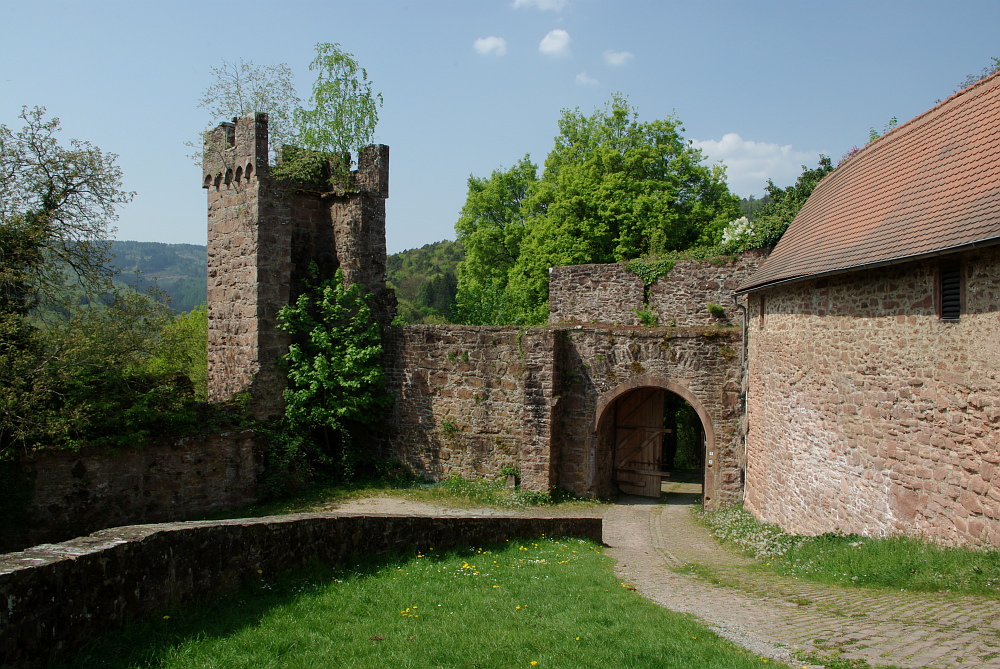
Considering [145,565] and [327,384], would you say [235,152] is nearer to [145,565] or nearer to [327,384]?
[327,384]

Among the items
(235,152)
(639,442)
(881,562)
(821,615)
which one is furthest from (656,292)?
(821,615)

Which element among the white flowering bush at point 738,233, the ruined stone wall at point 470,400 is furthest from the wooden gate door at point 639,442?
the white flowering bush at point 738,233

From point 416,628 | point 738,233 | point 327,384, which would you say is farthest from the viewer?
point 738,233

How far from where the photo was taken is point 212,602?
507cm

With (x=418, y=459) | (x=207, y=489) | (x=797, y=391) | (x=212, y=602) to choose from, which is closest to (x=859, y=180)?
(x=797, y=391)

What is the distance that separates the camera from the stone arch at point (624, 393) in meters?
13.1

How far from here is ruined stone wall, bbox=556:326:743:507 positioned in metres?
13.1

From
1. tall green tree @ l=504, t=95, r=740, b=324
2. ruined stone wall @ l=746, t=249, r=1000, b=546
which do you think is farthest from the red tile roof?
tall green tree @ l=504, t=95, r=740, b=324

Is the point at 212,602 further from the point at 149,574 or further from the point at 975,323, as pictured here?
the point at 975,323

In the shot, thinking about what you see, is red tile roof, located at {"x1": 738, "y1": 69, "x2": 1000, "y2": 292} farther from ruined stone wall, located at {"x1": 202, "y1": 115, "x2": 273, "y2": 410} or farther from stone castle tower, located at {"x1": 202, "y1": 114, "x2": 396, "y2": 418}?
ruined stone wall, located at {"x1": 202, "y1": 115, "x2": 273, "y2": 410}

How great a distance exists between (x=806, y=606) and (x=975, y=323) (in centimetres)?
328

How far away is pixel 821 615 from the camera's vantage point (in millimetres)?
5664

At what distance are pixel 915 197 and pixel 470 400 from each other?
863cm

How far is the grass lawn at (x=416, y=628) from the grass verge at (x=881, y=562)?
2.39 m
